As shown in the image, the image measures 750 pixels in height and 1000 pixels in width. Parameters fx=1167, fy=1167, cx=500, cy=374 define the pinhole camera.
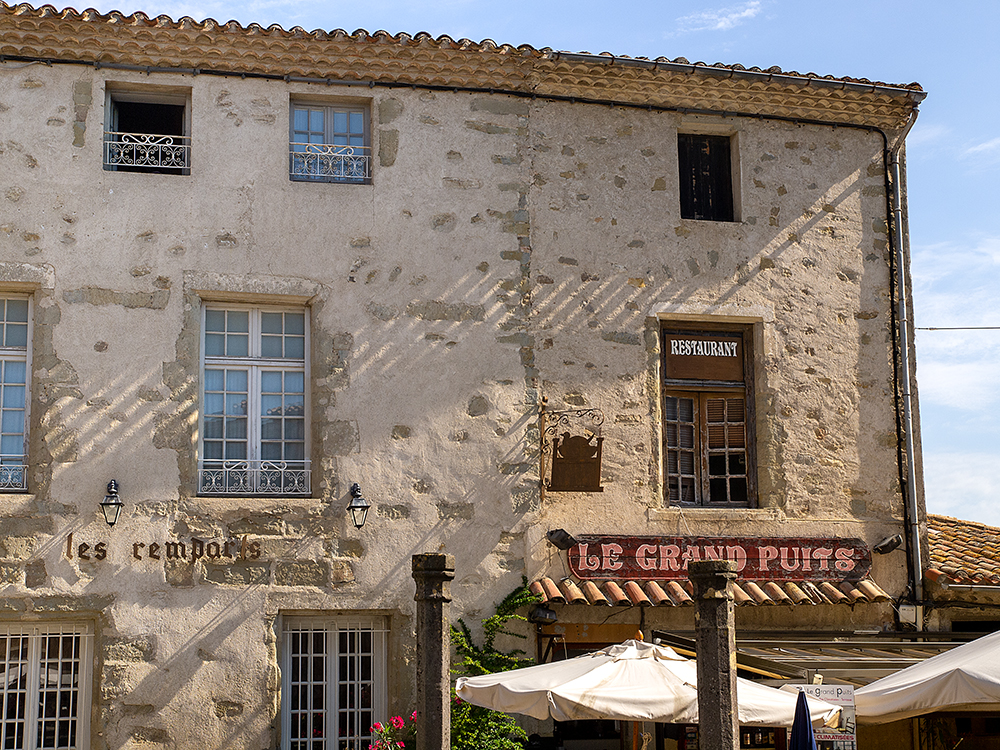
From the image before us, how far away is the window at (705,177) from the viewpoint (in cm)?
1117

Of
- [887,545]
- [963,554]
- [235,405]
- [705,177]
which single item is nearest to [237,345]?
[235,405]

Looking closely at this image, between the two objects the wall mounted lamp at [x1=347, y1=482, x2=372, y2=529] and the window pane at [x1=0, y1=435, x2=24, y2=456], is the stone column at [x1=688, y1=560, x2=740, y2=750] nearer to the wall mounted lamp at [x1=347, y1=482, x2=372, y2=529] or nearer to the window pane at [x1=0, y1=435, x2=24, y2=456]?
the wall mounted lamp at [x1=347, y1=482, x2=372, y2=529]

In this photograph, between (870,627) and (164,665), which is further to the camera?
(870,627)

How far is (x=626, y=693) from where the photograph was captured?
23.6ft

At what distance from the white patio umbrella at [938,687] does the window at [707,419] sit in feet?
12.0

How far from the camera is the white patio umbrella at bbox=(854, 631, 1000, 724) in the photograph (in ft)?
21.5

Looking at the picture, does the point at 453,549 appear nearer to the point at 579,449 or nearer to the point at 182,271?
the point at 579,449

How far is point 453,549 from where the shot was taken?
9906 millimetres

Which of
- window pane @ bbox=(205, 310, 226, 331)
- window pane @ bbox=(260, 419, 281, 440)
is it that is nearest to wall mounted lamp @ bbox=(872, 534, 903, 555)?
window pane @ bbox=(260, 419, 281, 440)

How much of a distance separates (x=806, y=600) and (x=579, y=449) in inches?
94.0

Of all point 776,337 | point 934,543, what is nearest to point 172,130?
point 776,337

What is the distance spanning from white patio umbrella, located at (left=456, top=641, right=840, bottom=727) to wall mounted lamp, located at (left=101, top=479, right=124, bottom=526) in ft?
10.5

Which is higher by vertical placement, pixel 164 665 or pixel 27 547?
pixel 27 547

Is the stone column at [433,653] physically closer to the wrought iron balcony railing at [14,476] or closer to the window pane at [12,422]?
the wrought iron balcony railing at [14,476]
